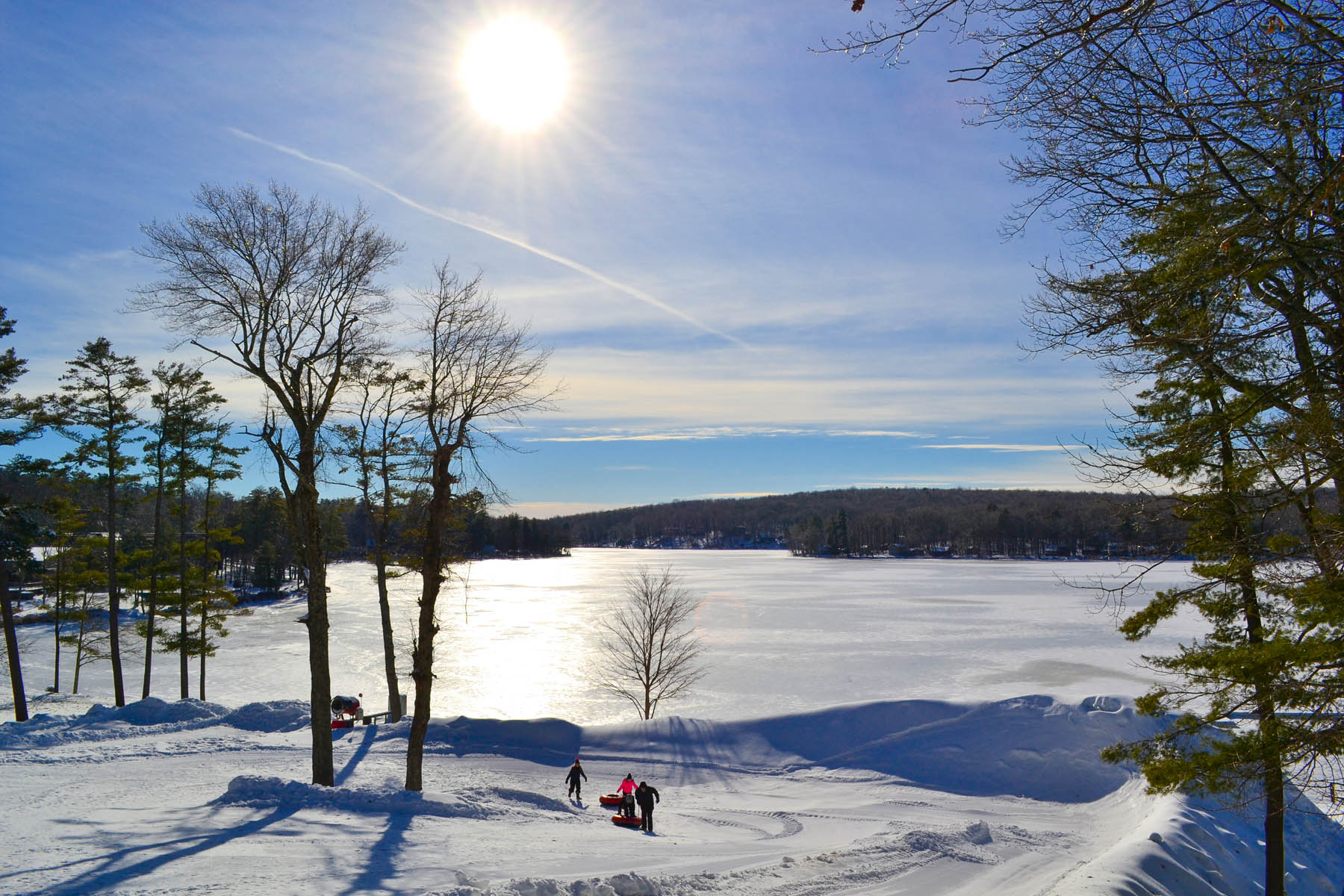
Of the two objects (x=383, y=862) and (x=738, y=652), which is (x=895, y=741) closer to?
(x=383, y=862)

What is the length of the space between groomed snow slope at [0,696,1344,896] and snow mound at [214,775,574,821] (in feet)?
0.14

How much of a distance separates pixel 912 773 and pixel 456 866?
1300cm

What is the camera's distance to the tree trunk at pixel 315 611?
39.4ft

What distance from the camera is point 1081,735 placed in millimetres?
18406

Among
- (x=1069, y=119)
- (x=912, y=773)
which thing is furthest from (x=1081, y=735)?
(x=1069, y=119)

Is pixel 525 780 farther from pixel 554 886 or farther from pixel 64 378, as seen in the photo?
pixel 64 378

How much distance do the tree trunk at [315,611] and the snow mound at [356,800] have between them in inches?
19.9

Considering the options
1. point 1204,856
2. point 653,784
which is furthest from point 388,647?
point 1204,856

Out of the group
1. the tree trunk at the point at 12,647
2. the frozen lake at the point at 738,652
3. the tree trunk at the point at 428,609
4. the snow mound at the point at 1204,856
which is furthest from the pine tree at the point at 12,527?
the snow mound at the point at 1204,856

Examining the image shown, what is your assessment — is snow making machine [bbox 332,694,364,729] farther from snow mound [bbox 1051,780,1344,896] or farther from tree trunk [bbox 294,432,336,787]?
snow mound [bbox 1051,780,1344,896]

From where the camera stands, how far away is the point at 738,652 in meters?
38.6

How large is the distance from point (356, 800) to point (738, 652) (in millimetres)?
28879

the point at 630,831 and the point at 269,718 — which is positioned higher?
the point at 630,831

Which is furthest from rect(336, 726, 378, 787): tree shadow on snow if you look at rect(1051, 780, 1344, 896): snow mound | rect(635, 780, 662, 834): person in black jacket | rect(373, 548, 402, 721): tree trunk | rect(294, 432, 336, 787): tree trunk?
rect(1051, 780, 1344, 896): snow mound
